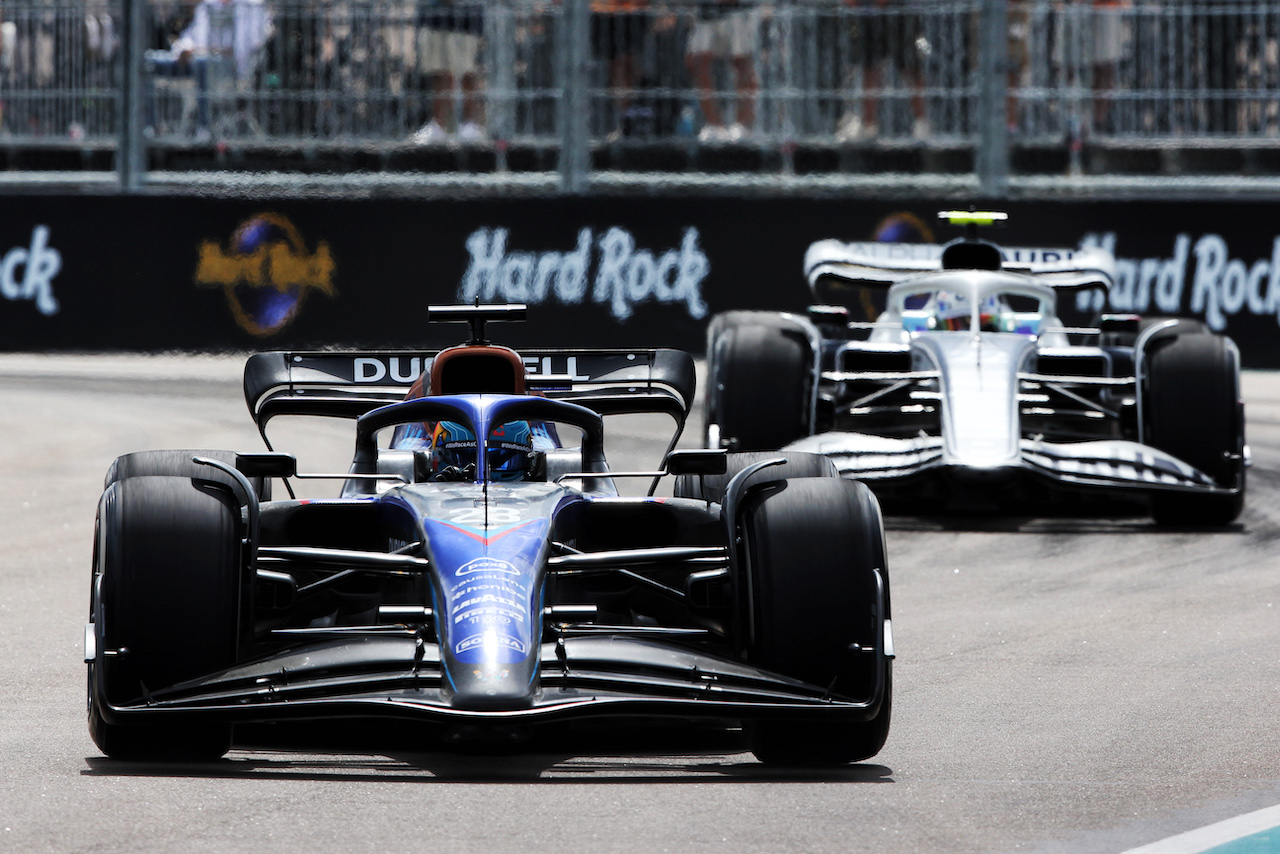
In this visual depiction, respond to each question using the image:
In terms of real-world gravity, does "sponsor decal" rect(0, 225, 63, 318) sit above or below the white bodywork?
above

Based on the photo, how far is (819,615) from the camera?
5.71 meters

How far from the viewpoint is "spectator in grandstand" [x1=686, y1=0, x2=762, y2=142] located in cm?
1745

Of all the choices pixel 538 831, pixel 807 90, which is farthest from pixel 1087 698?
pixel 807 90

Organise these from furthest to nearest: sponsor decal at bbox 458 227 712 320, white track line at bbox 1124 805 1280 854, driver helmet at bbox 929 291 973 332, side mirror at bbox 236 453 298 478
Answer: sponsor decal at bbox 458 227 712 320 < driver helmet at bbox 929 291 973 332 < side mirror at bbox 236 453 298 478 < white track line at bbox 1124 805 1280 854

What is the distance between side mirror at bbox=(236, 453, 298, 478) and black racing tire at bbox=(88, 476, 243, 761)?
0.40 metres

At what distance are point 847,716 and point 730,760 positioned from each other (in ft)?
1.33

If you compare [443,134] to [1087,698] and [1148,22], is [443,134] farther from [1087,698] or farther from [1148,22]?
[1087,698]

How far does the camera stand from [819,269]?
42.5 feet

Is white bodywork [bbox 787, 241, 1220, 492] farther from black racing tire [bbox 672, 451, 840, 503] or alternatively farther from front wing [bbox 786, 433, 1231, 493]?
black racing tire [bbox 672, 451, 840, 503]

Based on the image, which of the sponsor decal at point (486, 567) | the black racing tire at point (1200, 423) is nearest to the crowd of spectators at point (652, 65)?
the black racing tire at point (1200, 423)

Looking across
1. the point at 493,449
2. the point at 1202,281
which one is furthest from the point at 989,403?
the point at 1202,281

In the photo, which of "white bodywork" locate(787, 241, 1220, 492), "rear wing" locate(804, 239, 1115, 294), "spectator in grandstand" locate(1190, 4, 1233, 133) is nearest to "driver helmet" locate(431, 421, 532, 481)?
"white bodywork" locate(787, 241, 1220, 492)

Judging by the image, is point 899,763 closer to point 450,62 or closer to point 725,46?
point 725,46

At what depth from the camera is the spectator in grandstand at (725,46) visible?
17.5 m
